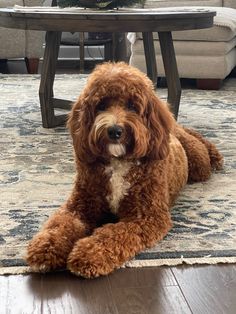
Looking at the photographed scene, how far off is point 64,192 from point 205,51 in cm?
247

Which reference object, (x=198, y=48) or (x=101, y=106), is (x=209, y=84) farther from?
(x=101, y=106)

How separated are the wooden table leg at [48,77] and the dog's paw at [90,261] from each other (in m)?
1.66

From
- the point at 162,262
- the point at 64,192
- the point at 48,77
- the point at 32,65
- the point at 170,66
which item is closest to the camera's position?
the point at 162,262

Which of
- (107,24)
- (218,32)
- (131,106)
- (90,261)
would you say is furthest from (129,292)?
(218,32)

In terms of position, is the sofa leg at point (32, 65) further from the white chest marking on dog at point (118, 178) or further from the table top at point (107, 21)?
the white chest marking on dog at point (118, 178)

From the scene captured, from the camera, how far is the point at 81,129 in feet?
5.22

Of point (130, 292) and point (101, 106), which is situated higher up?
point (101, 106)

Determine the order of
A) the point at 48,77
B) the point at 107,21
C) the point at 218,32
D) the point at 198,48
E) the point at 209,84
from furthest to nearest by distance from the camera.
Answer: the point at 209,84
the point at 198,48
the point at 218,32
the point at 48,77
the point at 107,21

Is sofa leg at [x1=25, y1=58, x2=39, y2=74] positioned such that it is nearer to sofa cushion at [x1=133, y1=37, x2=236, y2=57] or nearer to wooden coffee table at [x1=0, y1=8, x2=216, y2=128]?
sofa cushion at [x1=133, y1=37, x2=236, y2=57]

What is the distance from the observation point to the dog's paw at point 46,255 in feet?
4.86

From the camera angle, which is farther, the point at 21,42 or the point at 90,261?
the point at 21,42

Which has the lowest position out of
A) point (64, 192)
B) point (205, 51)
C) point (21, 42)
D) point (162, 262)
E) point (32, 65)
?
point (32, 65)

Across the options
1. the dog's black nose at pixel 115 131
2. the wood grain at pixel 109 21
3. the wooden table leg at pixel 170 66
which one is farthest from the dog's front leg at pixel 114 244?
the wooden table leg at pixel 170 66

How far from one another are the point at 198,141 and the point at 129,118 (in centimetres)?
76
